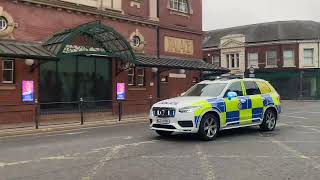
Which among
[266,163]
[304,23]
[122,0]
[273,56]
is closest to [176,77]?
[122,0]

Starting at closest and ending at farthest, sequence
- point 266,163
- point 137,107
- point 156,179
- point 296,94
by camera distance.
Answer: point 156,179 → point 266,163 → point 137,107 → point 296,94

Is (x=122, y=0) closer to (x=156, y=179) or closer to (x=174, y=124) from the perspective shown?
(x=174, y=124)

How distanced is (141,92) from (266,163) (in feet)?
59.9

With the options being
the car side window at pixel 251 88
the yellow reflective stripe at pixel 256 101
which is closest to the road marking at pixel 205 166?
the yellow reflective stripe at pixel 256 101

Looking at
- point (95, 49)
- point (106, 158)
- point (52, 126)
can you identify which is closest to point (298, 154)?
point (106, 158)

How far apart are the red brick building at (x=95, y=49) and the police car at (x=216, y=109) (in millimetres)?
8481

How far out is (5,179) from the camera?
25.8 ft

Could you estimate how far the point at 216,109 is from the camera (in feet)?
42.2

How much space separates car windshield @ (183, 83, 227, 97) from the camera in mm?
13556

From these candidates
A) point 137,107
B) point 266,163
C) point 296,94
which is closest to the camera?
point 266,163

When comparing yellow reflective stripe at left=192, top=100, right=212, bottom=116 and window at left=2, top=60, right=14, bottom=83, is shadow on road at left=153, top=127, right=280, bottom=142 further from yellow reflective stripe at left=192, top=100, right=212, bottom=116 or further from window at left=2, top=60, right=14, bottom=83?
window at left=2, top=60, right=14, bottom=83

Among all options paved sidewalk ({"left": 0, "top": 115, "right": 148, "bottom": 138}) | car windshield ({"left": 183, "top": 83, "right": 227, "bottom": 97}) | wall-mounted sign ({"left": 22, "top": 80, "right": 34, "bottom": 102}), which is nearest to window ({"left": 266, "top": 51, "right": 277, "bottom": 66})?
paved sidewalk ({"left": 0, "top": 115, "right": 148, "bottom": 138})

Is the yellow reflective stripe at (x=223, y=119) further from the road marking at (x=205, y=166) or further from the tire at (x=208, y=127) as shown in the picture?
the road marking at (x=205, y=166)

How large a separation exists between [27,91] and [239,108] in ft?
36.2
